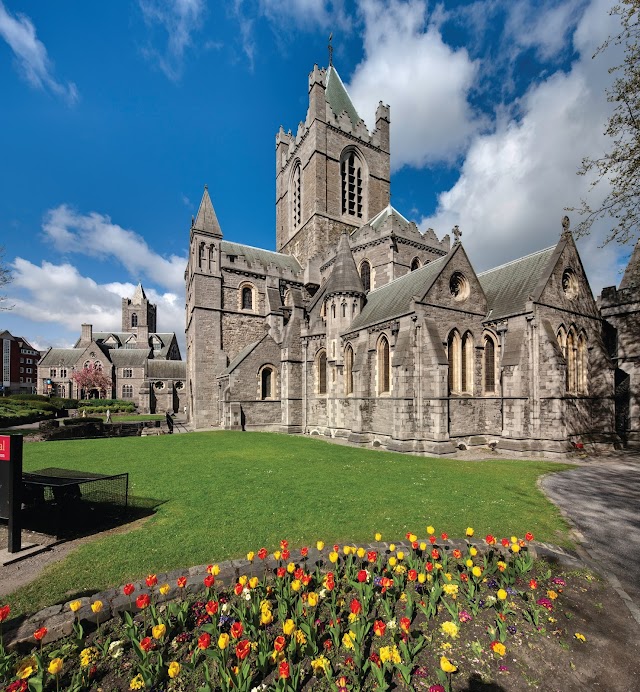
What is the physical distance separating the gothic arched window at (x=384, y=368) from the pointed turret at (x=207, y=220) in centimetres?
1769

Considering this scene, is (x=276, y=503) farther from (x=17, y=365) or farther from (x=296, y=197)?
(x=17, y=365)

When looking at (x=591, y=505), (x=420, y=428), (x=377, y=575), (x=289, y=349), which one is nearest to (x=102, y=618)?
(x=377, y=575)

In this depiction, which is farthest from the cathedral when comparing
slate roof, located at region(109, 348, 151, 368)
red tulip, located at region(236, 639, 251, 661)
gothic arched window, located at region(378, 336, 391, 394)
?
slate roof, located at region(109, 348, 151, 368)

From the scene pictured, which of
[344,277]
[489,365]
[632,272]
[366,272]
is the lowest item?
[489,365]

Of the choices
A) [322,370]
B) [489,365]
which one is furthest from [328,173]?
[489,365]

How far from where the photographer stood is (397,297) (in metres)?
20.5

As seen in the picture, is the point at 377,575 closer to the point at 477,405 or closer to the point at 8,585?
the point at 8,585

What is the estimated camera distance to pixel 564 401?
15.9m

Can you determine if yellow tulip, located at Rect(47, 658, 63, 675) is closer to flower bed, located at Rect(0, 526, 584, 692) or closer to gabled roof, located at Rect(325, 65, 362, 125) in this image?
flower bed, located at Rect(0, 526, 584, 692)

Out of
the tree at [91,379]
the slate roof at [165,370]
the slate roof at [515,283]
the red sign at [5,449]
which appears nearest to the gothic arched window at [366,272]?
the slate roof at [515,283]

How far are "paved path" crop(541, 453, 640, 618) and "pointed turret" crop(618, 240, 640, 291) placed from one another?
35.0ft

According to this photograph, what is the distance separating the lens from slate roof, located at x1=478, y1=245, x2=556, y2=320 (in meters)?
17.4

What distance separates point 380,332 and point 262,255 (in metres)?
19.0

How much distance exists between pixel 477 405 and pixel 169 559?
1639 cm
